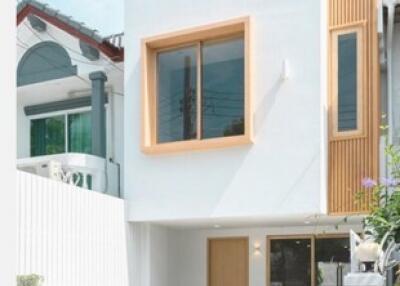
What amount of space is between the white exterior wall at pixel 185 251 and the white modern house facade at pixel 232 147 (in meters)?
0.04

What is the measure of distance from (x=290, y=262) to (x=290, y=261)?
22 millimetres

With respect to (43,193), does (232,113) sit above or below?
above

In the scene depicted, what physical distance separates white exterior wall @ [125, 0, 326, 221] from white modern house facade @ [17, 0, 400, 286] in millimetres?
18

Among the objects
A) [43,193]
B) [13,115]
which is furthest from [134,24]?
[13,115]

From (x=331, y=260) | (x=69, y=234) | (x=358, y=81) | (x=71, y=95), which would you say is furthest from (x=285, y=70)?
(x=71, y=95)

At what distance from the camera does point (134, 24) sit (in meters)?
11.6

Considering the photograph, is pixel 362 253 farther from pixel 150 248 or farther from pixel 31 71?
pixel 31 71

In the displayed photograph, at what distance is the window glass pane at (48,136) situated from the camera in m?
14.1

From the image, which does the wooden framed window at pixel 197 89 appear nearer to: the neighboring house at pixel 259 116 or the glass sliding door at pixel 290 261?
the neighboring house at pixel 259 116

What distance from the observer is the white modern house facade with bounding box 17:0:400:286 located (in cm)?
988

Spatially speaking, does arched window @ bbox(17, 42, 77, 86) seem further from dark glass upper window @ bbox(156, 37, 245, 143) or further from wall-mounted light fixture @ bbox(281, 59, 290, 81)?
wall-mounted light fixture @ bbox(281, 59, 290, 81)

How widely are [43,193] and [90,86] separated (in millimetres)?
4817

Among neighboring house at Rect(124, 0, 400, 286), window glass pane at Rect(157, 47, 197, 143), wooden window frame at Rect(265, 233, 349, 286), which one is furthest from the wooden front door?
window glass pane at Rect(157, 47, 197, 143)

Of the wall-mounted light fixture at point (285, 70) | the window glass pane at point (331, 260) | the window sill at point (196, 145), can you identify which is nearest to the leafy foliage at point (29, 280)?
the window sill at point (196, 145)
